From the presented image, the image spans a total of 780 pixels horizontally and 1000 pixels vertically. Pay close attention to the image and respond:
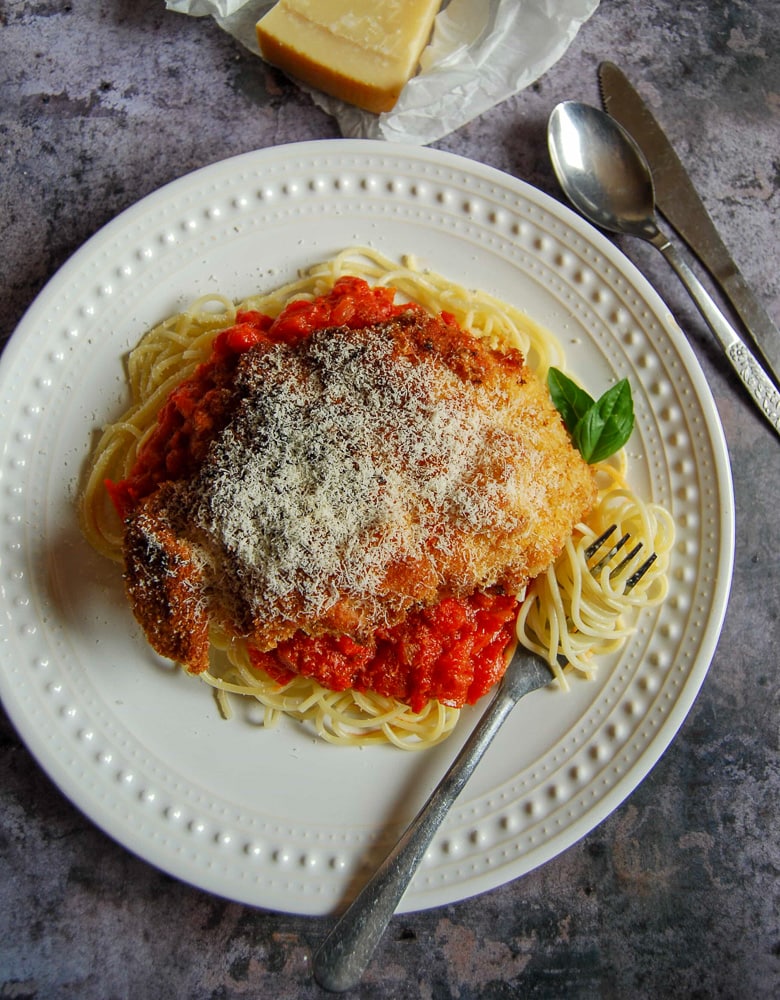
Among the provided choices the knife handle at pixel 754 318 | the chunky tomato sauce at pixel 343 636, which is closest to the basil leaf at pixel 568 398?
the chunky tomato sauce at pixel 343 636

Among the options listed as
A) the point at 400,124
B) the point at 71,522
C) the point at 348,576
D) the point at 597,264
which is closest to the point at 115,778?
the point at 71,522

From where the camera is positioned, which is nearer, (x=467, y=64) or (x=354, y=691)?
(x=354, y=691)

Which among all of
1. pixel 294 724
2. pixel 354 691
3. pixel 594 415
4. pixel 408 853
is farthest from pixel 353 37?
pixel 408 853

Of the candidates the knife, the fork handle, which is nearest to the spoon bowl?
the knife

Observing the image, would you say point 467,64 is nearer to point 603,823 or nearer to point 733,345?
point 733,345

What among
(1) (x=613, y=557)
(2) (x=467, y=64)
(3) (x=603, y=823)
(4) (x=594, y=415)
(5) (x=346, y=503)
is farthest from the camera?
(2) (x=467, y=64)

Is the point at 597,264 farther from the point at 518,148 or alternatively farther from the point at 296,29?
the point at 296,29

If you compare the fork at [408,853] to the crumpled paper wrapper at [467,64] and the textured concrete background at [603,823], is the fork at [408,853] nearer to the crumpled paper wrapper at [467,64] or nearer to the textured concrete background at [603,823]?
the textured concrete background at [603,823]
